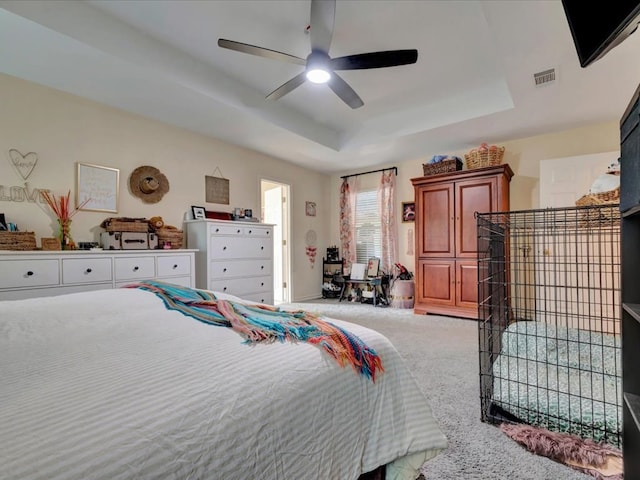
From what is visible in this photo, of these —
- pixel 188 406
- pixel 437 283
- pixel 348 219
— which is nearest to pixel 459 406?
pixel 188 406

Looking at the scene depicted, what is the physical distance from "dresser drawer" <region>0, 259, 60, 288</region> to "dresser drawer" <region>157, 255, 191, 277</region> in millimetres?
821

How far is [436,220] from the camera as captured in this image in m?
4.42

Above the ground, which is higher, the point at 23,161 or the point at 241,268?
the point at 23,161

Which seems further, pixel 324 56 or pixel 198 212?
pixel 198 212

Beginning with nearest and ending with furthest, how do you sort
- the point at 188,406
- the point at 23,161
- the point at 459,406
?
the point at 188,406, the point at 459,406, the point at 23,161

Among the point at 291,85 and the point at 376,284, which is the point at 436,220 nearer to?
the point at 376,284

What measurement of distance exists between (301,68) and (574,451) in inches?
136

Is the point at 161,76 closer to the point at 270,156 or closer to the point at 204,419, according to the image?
the point at 270,156

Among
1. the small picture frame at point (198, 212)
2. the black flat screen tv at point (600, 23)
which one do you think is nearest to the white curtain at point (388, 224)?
the small picture frame at point (198, 212)

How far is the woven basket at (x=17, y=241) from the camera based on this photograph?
91.9 inches

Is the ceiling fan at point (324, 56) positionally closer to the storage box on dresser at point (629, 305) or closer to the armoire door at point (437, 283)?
the storage box on dresser at point (629, 305)

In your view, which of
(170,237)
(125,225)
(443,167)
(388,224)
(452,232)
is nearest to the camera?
(125,225)

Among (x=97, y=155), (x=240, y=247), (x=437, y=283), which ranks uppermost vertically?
(x=97, y=155)

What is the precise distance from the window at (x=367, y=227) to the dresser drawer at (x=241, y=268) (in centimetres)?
213
